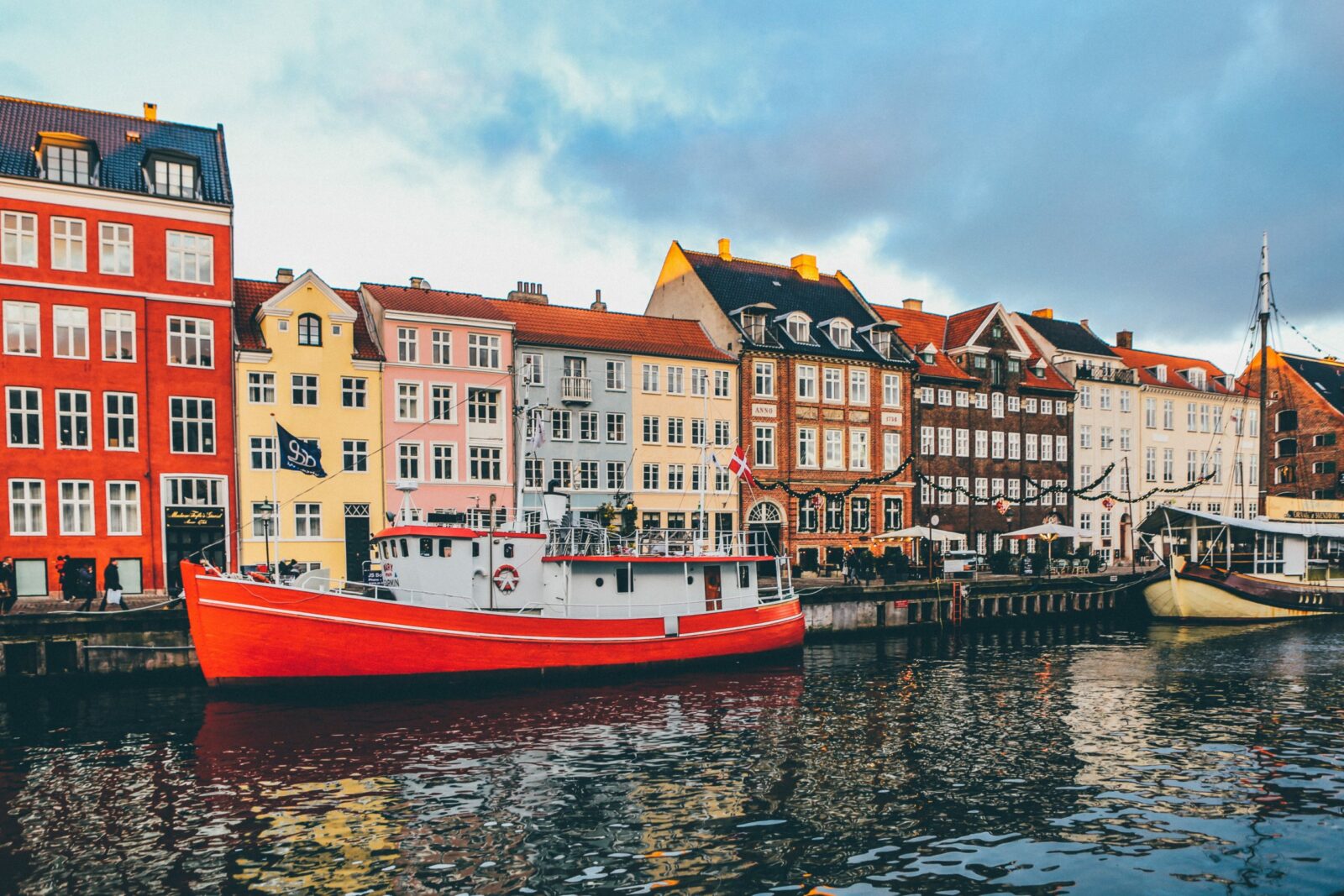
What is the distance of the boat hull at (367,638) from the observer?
2802 centimetres

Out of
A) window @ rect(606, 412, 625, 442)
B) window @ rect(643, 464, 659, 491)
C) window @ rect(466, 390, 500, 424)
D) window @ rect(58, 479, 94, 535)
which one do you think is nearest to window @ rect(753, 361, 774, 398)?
window @ rect(643, 464, 659, 491)

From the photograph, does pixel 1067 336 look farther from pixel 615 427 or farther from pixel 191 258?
pixel 191 258

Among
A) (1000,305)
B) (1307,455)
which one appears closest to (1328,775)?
(1000,305)

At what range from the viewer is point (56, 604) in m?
35.1

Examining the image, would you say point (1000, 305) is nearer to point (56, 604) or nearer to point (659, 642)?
point (659, 642)

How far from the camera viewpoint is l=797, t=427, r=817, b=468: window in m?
57.1

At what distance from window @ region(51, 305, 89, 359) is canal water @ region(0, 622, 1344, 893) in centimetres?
1594

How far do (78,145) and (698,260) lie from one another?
→ 3206 cm

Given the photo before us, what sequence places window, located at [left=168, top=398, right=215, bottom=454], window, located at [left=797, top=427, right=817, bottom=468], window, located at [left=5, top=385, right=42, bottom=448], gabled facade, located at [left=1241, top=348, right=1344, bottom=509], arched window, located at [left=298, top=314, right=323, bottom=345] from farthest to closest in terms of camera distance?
1. gabled facade, located at [left=1241, top=348, right=1344, bottom=509]
2. window, located at [left=797, top=427, right=817, bottom=468]
3. arched window, located at [left=298, top=314, right=323, bottom=345]
4. window, located at [left=168, top=398, right=215, bottom=454]
5. window, located at [left=5, top=385, right=42, bottom=448]

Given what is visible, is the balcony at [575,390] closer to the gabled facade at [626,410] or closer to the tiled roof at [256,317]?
the gabled facade at [626,410]

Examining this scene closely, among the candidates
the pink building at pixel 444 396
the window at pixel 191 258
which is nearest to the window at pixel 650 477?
the pink building at pixel 444 396

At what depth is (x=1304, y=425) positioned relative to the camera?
80500mm

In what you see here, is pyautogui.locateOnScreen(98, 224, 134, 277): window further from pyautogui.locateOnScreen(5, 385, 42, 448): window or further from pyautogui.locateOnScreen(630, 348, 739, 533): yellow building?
pyautogui.locateOnScreen(630, 348, 739, 533): yellow building

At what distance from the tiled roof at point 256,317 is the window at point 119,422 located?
496 cm
